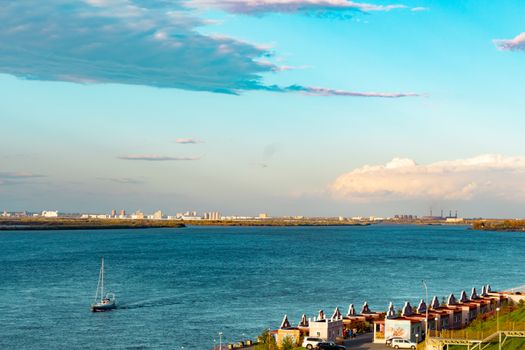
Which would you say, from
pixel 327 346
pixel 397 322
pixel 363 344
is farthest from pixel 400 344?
pixel 327 346

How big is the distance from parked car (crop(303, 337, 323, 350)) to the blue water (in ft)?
45.9

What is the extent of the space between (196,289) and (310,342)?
58739mm

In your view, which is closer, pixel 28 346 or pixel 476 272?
pixel 28 346

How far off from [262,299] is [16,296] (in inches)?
1430

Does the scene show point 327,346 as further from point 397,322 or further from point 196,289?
point 196,289

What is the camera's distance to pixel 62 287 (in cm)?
11431

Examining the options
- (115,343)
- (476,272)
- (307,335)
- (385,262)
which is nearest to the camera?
(307,335)

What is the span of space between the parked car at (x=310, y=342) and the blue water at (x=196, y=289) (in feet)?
45.9

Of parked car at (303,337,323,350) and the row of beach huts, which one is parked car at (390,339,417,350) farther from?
parked car at (303,337,323,350)

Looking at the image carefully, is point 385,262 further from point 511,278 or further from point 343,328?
point 343,328

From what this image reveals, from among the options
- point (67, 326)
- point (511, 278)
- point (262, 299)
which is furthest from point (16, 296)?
point (511, 278)

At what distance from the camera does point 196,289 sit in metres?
113

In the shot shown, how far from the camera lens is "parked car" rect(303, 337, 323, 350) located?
183ft

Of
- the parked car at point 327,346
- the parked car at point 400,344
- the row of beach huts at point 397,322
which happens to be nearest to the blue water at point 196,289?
the row of beach huts at point 397,322
